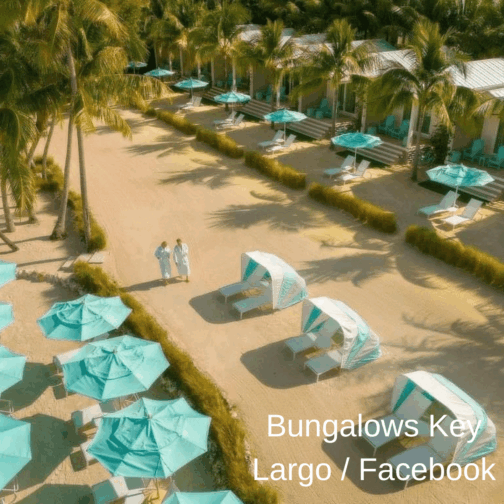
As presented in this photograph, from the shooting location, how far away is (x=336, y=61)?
88.1 feet

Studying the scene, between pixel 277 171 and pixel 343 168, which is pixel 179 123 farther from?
pixel 343 168

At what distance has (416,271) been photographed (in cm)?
1777

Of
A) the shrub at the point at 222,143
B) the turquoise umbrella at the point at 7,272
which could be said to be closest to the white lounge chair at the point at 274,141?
the shrub at the point at 222,143

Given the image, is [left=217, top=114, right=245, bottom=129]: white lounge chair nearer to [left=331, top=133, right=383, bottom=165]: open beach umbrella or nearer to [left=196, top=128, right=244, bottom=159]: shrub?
[left=196, top=128, right=244, bottom=159]: shrub

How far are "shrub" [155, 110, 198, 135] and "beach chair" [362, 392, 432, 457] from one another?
22.9 m

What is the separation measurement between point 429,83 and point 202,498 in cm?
1889

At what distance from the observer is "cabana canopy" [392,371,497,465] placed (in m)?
10.5

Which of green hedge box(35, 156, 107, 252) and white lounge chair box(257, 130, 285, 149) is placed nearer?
green hedge box(35, 156, 107, 252)

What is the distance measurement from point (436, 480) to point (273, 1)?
37.8m

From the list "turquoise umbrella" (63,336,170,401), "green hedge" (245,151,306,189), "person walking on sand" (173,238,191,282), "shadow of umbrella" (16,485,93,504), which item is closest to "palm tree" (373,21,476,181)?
"green hedge" (245,151,306,189)

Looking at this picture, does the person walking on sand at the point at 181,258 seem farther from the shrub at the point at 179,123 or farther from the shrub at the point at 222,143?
the shrub at the point at 179,123

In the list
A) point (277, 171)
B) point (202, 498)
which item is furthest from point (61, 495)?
point (277, 171)

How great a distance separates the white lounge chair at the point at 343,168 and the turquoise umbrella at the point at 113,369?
15003 mm

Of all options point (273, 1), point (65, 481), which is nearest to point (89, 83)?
point (65, 481)
